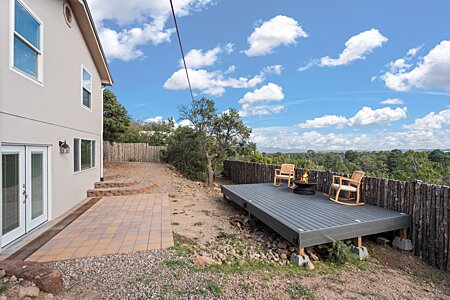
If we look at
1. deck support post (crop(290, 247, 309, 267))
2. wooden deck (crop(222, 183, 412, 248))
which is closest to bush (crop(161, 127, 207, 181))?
wooden deck (crop(222, 183, 412, 248))

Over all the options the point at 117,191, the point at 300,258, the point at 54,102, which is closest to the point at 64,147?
the point at 54,102

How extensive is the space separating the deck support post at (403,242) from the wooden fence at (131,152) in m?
13.9

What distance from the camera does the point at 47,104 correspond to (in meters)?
4.59

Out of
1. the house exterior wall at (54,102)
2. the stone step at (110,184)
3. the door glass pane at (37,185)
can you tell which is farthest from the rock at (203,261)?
the stone step at (110,184)

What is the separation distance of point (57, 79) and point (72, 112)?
1.11 m

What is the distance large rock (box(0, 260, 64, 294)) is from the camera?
222cm

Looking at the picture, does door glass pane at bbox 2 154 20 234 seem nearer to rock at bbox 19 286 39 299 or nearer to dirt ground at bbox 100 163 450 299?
rock at bbox 19 286 39 299

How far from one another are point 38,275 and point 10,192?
2.12 meters

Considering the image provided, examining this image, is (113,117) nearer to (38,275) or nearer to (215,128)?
(215,128)

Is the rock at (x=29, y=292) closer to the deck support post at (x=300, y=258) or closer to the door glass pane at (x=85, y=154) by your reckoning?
the deck support post at (x=300, y=258)

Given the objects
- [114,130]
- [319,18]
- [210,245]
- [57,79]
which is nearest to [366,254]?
[210,245]

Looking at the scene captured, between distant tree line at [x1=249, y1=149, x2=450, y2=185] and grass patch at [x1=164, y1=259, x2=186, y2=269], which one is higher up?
distant tree line at [x1=249, y1=149, x2=450, y2=185]

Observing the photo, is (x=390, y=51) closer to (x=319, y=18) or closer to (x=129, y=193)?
(x=319, y=18)

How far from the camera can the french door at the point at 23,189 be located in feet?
11.4
